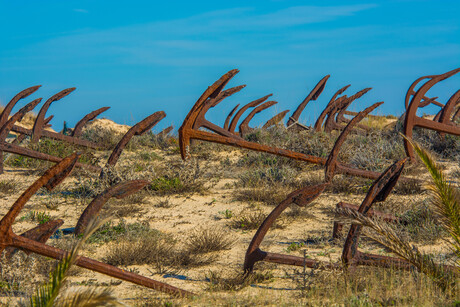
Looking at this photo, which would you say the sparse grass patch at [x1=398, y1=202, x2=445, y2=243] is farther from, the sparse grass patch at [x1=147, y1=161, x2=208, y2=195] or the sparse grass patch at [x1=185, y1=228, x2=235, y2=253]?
the sparse grass patch at [x1=147, y1=161, x2=208, y2=195]

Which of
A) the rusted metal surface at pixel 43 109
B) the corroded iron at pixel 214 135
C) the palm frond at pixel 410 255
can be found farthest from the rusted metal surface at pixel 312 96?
the palm frond at pixel 410 255

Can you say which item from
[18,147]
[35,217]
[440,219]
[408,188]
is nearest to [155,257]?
[35,217]

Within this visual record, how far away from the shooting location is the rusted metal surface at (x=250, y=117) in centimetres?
1168

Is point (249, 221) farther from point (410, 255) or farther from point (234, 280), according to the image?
point (410, 255)

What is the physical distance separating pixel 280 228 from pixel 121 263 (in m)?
1.94

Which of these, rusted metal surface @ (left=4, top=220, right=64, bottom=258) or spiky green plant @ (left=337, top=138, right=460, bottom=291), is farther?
rusted metal surface @ (left=4, top=220, right=64, bottom=258)

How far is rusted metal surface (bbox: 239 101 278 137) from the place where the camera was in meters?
11.7

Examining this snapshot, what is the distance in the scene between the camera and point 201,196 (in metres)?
7.18

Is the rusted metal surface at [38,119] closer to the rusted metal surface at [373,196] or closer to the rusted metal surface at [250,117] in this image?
the rusted metal surface at [250,117]

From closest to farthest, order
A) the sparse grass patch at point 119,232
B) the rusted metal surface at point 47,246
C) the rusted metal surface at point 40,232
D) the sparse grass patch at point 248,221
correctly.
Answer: the rusted metal surface at point 47,246 → the rusted metal surface at point 40,232 → the sparse grass patch at point 119,232 → the sparse grass patch at point 248,221

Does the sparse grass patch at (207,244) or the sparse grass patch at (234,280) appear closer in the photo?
the sparse grass patch at (234,280)

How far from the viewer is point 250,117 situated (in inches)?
467

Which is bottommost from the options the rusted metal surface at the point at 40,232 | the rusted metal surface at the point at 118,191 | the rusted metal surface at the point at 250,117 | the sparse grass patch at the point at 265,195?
the rusted metal surface at the point at 40,232

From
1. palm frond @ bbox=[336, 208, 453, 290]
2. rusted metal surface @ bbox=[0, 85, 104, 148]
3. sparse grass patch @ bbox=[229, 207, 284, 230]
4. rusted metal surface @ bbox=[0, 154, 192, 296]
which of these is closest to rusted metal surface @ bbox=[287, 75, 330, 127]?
rusted metal surface @ bbox=[0, 85, 104, 148]
